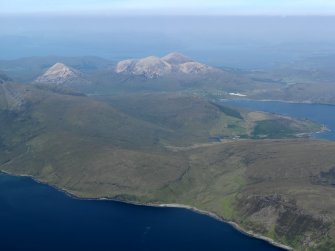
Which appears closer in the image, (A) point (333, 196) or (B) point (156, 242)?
(B) point (156, 242)

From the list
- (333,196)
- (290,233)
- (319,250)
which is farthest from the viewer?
(333,196)

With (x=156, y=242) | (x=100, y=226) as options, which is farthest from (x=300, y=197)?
(x=100, y=226)

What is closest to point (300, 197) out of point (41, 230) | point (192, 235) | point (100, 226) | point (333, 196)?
point (333, 196)

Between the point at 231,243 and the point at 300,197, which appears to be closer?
the point at 231,243

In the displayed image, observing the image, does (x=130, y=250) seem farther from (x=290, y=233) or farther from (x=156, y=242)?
(x=290, y=233)

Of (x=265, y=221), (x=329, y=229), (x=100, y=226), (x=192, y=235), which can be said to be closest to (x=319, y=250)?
(x=329, y=229)

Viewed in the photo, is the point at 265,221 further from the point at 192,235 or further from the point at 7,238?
the point at 7,238

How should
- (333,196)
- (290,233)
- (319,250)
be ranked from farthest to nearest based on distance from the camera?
(333,196) < (290,233) < (319,250)
